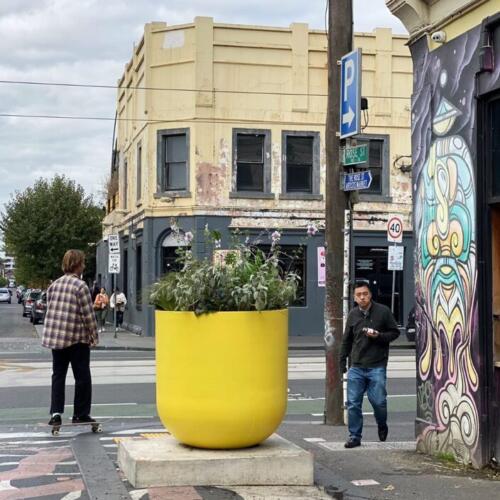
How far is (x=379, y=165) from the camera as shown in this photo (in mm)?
28109

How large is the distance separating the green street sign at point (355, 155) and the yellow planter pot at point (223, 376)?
12.0 ft

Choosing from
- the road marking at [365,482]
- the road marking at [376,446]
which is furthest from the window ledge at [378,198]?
the road marking at [365,482]

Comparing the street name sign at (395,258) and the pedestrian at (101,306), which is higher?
the street name sign at (395,258)

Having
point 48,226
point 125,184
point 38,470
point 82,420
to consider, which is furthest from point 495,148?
point 48,226

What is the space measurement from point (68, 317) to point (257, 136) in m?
19.4

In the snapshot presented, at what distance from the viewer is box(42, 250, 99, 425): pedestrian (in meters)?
8.77

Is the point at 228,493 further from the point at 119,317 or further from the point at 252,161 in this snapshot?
the point at 119,317

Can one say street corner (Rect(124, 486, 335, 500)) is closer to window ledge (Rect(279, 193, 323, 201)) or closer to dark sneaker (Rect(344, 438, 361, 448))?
dark sneaker (Rect(344, 438, 361, 448))

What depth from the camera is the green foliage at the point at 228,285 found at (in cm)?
633

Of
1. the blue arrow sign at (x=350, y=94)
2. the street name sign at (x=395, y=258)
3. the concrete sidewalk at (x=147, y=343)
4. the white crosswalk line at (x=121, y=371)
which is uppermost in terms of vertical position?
the blue arrow sign at (x=350, y=94)

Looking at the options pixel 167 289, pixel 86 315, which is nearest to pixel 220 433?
pixel 167 289

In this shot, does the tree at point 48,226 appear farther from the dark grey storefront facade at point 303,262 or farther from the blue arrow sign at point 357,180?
the blue arrow sign at point 357,180

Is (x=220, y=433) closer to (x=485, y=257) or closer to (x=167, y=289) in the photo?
(x=167, y=289)

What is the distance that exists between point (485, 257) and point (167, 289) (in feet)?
8.72
